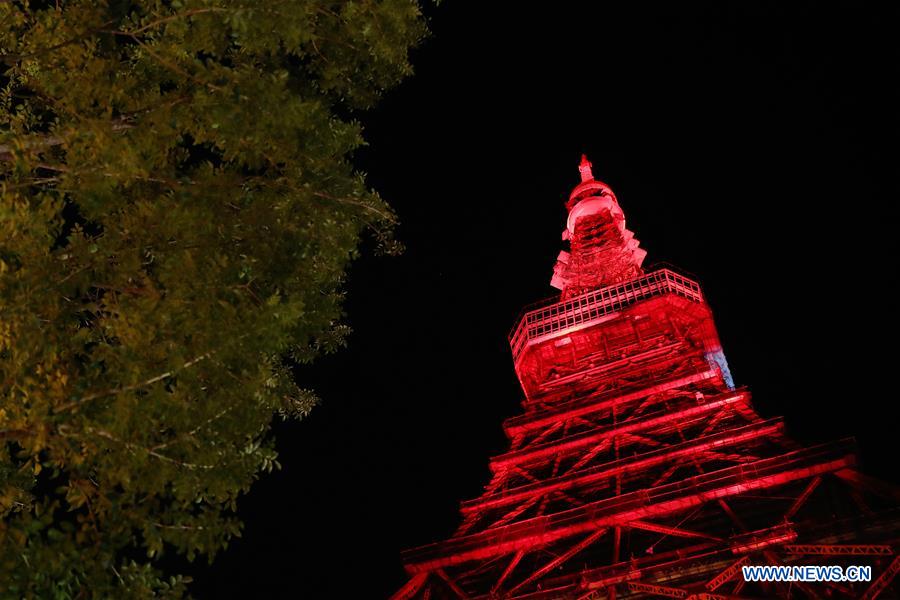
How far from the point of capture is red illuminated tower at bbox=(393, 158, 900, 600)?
10.3 metres

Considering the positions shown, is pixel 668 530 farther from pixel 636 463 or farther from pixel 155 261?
pixel 155 261

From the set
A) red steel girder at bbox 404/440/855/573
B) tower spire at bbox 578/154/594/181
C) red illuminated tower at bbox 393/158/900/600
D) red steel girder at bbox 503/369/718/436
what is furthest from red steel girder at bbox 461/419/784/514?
tower spire at bbox 578/154/594/181

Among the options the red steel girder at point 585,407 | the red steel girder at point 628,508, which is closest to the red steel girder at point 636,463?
the red steel girder at point 628,508

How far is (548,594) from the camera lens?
11.0 m

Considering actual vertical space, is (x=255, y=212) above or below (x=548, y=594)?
above

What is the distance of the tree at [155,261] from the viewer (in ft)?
16.1

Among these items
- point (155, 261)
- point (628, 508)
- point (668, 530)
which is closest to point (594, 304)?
point (628, 508)

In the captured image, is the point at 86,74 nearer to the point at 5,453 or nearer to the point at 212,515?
the point at 5,453

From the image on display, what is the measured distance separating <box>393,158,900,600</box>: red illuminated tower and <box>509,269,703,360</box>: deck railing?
0.09 metres

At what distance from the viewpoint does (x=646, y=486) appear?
15.6m

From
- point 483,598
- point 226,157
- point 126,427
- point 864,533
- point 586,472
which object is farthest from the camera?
point 586,472

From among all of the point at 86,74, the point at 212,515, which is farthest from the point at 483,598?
the point at 86,74

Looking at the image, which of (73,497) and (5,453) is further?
(5,453)

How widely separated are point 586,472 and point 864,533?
8109 millimetres
